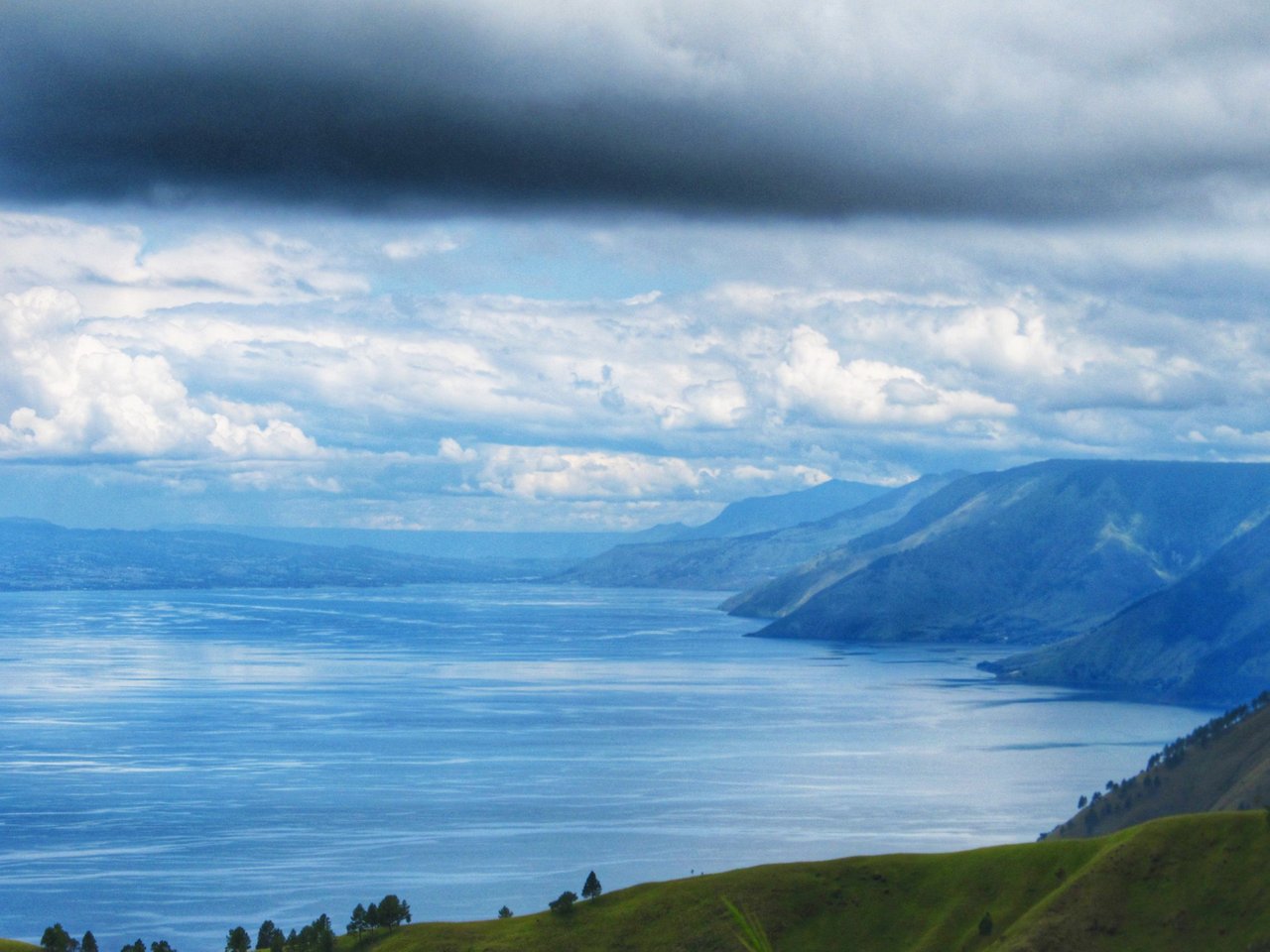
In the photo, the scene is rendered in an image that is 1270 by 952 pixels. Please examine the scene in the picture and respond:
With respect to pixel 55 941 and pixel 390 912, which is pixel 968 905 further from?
pixel 55 941

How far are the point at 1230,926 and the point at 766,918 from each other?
4159cm

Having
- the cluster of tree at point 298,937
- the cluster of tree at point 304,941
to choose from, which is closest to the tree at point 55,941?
the cluster of tree at point 298,937

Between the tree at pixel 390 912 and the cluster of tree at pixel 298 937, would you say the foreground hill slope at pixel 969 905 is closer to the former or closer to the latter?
the tree at pixel 390 912

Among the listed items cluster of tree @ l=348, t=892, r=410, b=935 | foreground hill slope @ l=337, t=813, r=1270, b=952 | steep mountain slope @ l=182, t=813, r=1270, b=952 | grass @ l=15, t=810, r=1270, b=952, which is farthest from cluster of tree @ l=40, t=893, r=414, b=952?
foreground hill slope @ l=337, t=813, r=1270, b=952

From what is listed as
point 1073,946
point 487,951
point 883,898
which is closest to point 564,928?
point 487,951

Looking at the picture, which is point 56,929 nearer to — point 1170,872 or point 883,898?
point 883,898

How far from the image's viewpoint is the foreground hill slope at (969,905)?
455 feet

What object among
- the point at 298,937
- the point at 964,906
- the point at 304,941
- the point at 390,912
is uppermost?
the point at 390,912

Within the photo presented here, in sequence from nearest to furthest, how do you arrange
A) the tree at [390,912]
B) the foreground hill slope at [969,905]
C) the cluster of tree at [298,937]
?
the foreground hill slope at [969,905] → the cluster of tree at [298,937] → the tree at [390,912]

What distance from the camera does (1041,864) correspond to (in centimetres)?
15075

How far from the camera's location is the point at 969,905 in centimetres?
14688

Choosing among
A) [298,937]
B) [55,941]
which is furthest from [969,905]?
[55,941]

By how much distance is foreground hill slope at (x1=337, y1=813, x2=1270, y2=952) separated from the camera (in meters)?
139

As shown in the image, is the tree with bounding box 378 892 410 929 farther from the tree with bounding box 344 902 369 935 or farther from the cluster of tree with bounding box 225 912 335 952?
the cluster of tree with bounding box 225 912 335 952
